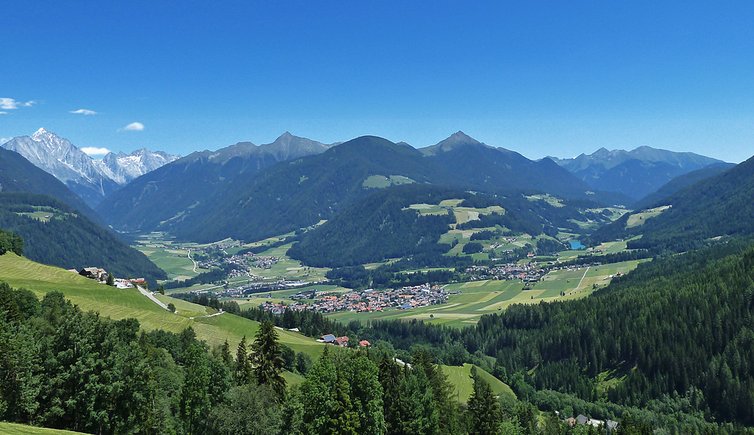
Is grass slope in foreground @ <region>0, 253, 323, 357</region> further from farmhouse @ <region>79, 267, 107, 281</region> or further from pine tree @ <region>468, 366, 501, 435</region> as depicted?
pine tree @ <region>468, 366, 501, 435</region>

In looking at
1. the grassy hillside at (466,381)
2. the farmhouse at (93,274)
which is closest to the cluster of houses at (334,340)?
the grassy hillside at (466,381)

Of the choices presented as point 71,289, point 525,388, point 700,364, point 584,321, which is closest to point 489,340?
point 584,321

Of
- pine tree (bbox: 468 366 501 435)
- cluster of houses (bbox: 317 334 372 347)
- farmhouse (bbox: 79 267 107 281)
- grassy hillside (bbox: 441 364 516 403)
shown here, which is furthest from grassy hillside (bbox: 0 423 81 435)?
farmhouse (bbox: 79 267 107 281)

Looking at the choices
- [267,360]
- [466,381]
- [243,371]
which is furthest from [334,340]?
[267,360]

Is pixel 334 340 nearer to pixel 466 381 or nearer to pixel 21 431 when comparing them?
pixel 466 381

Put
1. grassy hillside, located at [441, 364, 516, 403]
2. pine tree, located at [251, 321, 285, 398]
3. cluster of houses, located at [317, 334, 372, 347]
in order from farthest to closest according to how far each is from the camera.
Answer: cluster of houses, located at [317, 334, 372, 347] < grassy hillside, located at [441, 364, 516, 403] < pine tree, located at [251, 321, 285, 398]

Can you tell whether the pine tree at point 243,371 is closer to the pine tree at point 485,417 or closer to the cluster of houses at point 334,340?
the pine tree at point 485,417
